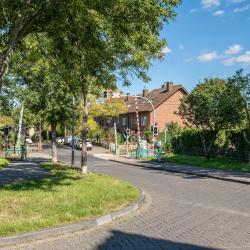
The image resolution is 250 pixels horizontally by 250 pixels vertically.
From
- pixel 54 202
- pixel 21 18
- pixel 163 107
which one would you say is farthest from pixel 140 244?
pixel 163 107

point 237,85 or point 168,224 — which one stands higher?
point 237,85

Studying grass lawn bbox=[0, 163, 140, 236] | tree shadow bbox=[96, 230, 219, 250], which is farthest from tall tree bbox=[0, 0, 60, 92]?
tree shadow bbox=[96, 230, 219, 250]

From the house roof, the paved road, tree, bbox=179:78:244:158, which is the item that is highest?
the house roof

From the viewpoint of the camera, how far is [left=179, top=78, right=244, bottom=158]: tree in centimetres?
2844

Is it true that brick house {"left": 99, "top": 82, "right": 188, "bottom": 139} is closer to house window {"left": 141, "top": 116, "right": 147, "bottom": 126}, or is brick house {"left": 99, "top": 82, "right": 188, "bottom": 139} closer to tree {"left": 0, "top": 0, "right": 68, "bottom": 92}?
house window {"left": 141, "top": 116, "right": 147, "bottom": 126}

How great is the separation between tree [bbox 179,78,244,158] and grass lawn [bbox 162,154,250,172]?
126cm

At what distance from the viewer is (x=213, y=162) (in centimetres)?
2988

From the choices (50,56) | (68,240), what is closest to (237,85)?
(50,56)

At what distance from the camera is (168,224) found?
1010 centimetres

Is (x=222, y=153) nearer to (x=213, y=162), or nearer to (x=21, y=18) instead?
(x=213, y=162)

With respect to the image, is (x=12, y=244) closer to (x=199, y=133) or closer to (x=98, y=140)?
(x=199, y=133)

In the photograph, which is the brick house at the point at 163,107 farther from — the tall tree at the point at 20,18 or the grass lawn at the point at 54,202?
the tall tree at the point at 20,18

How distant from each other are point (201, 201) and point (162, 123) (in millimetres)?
58212

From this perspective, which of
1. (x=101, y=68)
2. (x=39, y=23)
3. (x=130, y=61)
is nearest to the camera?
(x=39, y=23)
